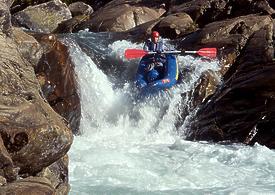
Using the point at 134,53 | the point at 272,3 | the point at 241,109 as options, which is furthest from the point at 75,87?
the point at 272,3

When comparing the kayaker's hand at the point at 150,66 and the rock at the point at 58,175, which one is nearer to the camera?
the rock at the point at 58,175

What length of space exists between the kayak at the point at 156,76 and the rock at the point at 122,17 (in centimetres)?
522

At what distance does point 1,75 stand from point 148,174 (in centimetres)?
300

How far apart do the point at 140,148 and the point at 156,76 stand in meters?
2.37

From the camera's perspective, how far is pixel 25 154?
431 cm

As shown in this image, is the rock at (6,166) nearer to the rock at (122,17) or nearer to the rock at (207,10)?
the rock at (207,10)

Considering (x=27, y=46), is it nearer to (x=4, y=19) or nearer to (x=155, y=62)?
(x=4, y=19)

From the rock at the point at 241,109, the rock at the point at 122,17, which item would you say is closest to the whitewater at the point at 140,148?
the rock at the point at 241,109

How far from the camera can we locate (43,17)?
18406mm

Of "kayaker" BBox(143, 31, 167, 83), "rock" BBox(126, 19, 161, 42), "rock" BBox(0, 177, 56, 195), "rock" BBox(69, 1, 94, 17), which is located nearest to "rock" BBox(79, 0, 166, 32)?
"rock" BBox(126, 19, 161, 42)

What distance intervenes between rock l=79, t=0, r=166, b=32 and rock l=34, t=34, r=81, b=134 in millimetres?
6871

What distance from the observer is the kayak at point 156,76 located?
1019 cm

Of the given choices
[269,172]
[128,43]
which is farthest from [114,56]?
[269,172]

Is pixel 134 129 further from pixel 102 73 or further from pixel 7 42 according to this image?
pixel 7 42
